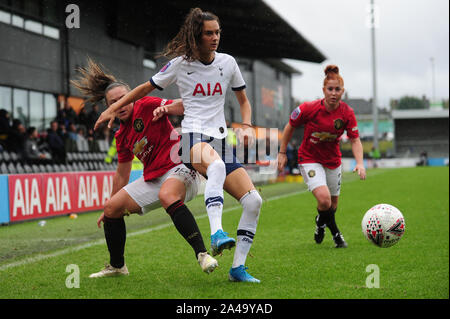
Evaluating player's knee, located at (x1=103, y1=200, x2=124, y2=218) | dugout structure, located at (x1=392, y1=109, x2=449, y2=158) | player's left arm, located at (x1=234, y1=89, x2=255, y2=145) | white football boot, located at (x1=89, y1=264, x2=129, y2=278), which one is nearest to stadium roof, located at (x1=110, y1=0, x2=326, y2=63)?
player's left arm, located at (x1=234, y1=89, x2=255, y2=145)

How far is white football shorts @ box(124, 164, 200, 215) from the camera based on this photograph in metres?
4.86

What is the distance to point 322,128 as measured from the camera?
7098 mm

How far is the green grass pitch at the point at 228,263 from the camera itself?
4.45 m

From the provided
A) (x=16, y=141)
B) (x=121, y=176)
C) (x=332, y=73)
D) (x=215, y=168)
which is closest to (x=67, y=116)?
(x=16, y=141)

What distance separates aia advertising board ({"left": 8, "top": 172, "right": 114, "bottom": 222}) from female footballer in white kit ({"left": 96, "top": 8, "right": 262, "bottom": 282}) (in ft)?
22.1

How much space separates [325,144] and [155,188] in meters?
2.94

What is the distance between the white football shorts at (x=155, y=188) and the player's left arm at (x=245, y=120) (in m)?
0.50

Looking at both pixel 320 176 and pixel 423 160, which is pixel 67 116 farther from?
pixel 423 160

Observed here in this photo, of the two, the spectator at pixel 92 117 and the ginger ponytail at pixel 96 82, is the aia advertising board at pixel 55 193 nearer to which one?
the spectator at pixel 92 117

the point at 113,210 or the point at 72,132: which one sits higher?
the point at 72,132

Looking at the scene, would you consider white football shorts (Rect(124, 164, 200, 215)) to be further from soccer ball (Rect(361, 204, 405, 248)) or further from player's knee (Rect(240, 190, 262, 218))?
soccer ball (Rect(361, 204, 405, 248))
